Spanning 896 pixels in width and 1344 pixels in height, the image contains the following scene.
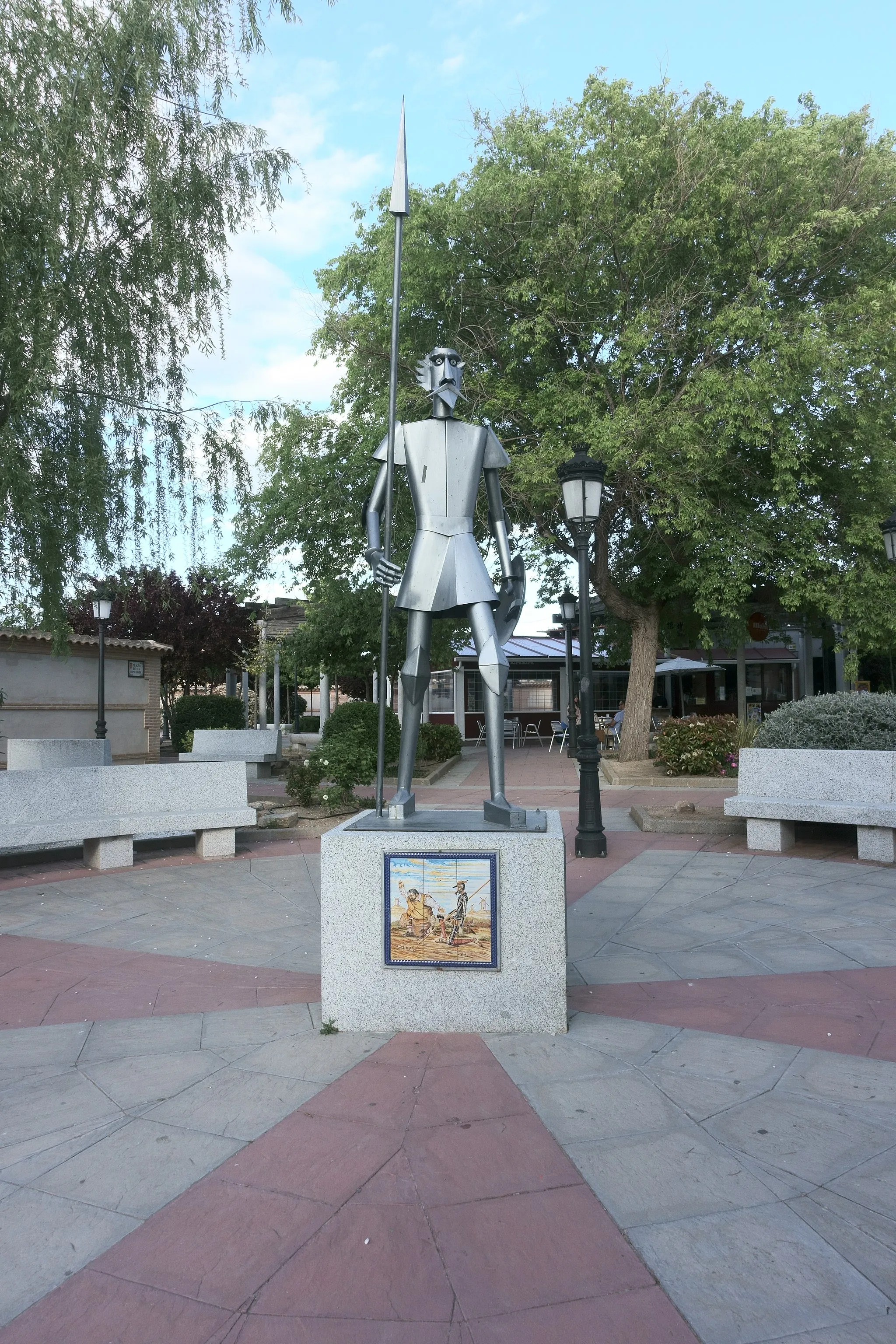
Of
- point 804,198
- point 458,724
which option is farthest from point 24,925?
point 458,724

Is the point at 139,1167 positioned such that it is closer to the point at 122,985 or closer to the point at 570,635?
the point at 122,985

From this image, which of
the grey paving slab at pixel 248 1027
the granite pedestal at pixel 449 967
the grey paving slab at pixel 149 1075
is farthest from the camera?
the granite pedestal at pixel 449 967

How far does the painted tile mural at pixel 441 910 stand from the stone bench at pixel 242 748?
1268 cm

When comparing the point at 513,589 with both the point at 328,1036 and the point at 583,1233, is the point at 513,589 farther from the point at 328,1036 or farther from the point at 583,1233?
the point at 583,1233

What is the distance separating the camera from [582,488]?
28.8 ft

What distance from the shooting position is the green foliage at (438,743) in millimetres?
19391

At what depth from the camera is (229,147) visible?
9.04m

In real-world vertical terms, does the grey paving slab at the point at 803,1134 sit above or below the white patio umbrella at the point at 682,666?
below

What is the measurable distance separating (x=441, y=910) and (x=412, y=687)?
4.03ft

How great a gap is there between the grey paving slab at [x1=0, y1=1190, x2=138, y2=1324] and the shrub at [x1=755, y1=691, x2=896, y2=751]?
7246 mm

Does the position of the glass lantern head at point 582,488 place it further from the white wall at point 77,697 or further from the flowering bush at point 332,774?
the white wall at point 77,697

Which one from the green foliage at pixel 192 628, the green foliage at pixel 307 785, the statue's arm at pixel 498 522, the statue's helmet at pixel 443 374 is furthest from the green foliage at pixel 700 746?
the green foliage at pixel 192 628

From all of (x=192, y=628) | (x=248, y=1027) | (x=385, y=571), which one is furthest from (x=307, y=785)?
(x=192, y=628)

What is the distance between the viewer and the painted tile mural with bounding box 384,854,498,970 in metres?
3.88
